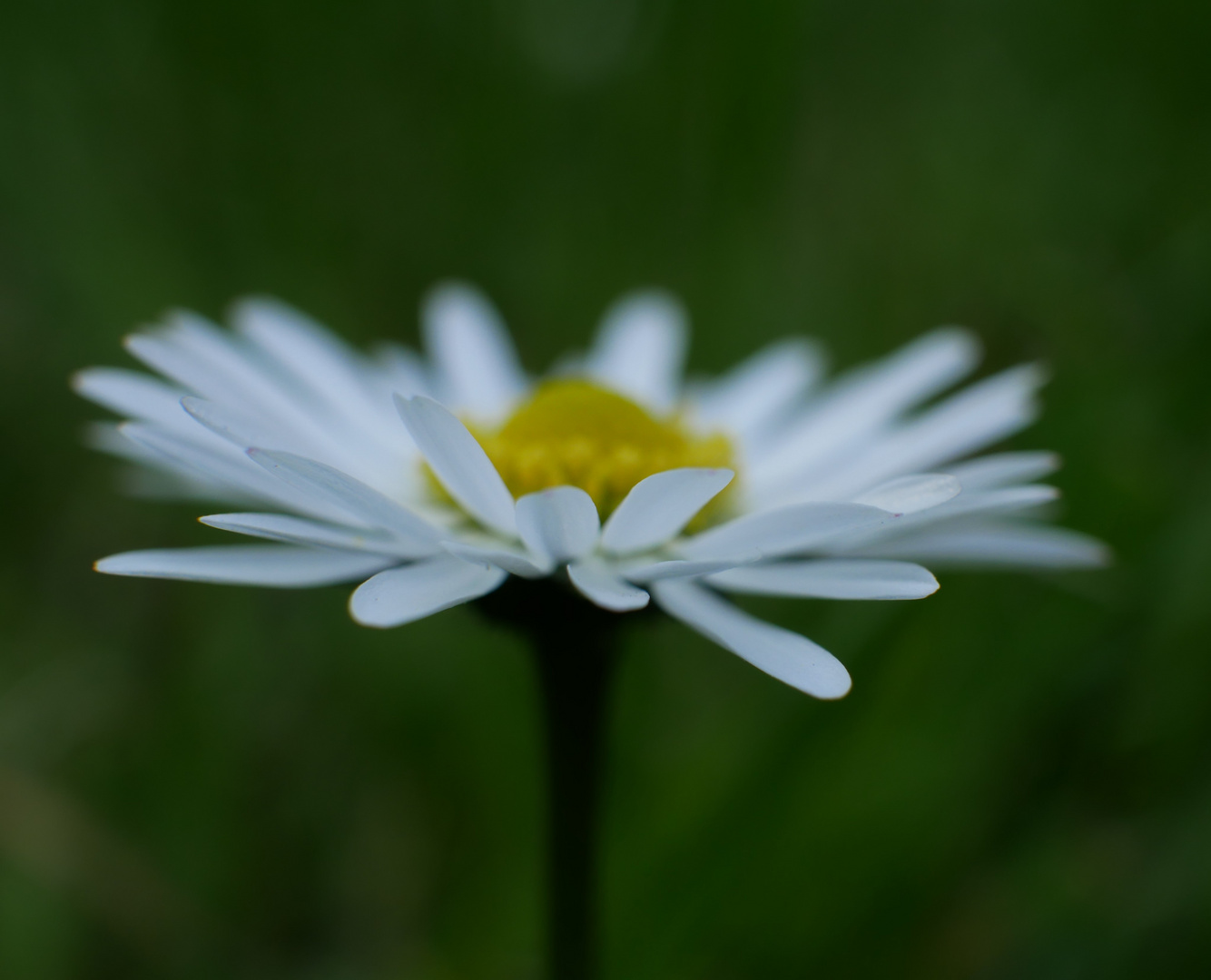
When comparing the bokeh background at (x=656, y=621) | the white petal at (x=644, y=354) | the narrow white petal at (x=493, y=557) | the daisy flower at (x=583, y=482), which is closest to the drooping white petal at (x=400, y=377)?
the daisy flower at (x=583, y=482)

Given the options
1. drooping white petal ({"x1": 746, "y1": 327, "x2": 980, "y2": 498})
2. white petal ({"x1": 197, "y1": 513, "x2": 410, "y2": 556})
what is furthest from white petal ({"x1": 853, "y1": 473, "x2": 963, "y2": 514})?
drooping white petal ({"x1": 746, "y1": 327, "x2": 980, "y2": 498})

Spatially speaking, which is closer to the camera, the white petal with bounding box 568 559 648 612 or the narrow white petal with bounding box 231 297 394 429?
the white petal with bounding box 568 559 648 612

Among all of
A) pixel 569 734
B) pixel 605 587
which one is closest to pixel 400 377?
pixel 569 734

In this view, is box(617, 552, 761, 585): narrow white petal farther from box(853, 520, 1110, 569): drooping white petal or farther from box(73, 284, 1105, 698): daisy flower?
box(853, 520, 1110, 569): drooping white petal

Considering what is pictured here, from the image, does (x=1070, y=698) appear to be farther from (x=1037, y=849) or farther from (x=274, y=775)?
(x=274, y=775)

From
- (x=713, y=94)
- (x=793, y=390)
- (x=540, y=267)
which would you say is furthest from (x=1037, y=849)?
(x=540, y=267)

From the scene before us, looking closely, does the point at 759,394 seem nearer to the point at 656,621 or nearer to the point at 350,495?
the point at 656,621
